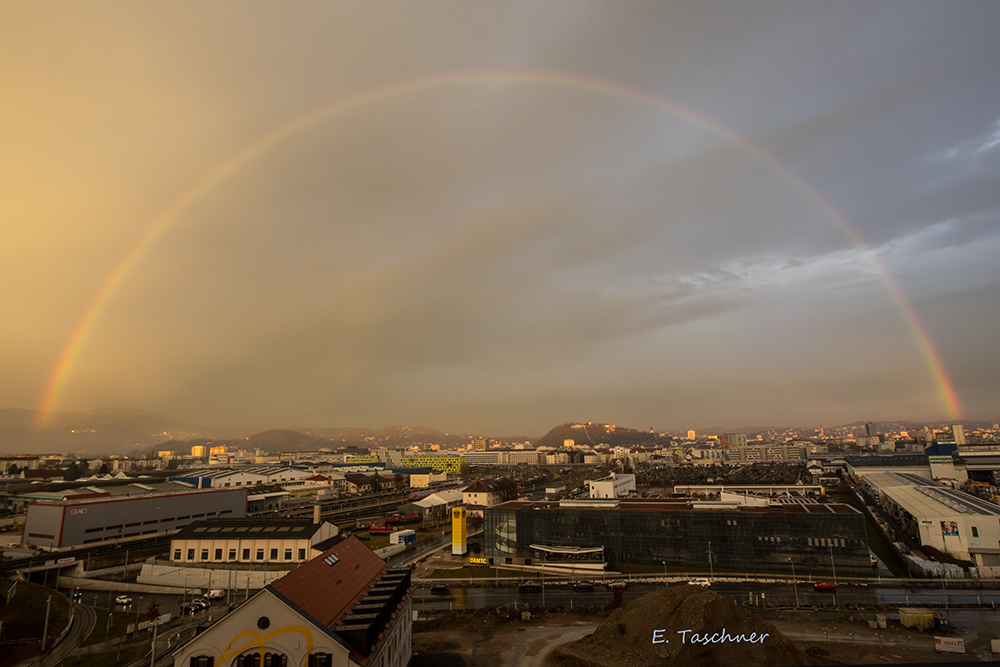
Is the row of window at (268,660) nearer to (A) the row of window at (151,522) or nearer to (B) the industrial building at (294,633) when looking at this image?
(B) the industrial building at (294,633)

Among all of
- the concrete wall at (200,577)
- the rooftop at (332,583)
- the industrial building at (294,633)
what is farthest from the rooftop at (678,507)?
the industrial building at (294,633)

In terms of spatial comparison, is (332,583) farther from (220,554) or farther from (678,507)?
(678,507)

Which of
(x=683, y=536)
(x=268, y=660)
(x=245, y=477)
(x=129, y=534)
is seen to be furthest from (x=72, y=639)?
(x=245, y=477)

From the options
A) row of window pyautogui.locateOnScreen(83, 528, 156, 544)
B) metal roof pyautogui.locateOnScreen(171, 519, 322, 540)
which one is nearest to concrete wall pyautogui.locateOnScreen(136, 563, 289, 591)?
metal roof pyautogui.locateOnScreen(171, 519, 322, 540)

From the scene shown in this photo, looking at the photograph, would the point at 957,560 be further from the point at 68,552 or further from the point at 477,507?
the point at 68,552

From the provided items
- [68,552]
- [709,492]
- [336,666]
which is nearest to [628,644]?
[336,666]
